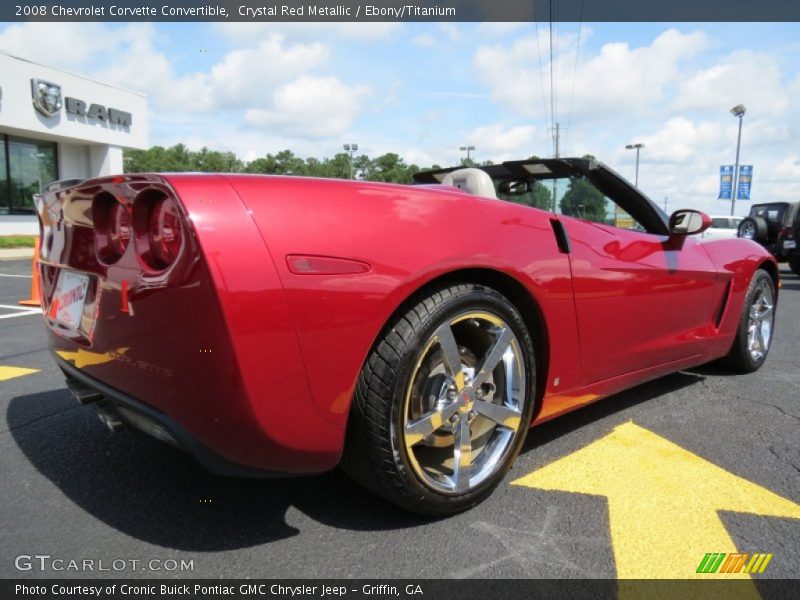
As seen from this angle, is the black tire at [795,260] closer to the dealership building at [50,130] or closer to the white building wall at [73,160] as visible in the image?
the dealership building at [50,130]

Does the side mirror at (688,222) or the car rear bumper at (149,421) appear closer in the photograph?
the car rear bumper at (149,421)

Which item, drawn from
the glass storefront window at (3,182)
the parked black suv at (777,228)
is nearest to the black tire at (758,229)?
the parked black suv at (777,228)

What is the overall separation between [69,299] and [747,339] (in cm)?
386

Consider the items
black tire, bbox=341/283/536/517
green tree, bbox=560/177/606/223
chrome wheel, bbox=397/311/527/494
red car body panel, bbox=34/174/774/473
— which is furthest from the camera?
green tree, bbox=560/177/606/223

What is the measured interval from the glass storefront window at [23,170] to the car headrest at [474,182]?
22.1 metres

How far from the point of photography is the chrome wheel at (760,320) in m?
3.89

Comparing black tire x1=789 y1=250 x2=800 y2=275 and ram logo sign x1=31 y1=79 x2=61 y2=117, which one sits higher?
ram logo sign x1=31 y1=79 x2=61 y2=117

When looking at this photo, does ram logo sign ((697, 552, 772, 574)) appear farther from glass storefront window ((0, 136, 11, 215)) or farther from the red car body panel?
glass storefront window ((0, 136, 11, 215))

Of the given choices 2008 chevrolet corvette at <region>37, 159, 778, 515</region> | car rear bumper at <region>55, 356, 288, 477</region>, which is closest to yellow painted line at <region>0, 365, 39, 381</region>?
2008 chevrolet corvette at <region>37, 159, 778, 515</region>

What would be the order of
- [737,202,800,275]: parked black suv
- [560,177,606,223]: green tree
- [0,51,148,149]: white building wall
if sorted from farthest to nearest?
[0,51,148,149]: white building wall → [737,202,800,275]: parked black suv → [560,177,606,223]: green tree

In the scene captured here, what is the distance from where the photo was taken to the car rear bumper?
1592 millimetres

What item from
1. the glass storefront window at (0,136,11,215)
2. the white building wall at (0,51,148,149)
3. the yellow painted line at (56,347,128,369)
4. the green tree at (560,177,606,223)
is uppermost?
the white building wall at (0,51,148,149)

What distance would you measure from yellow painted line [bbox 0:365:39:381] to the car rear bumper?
2.12 metres

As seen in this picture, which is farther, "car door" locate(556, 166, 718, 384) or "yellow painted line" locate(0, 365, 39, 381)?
"yellow painted line" locate(0, 365, 39, 381)
